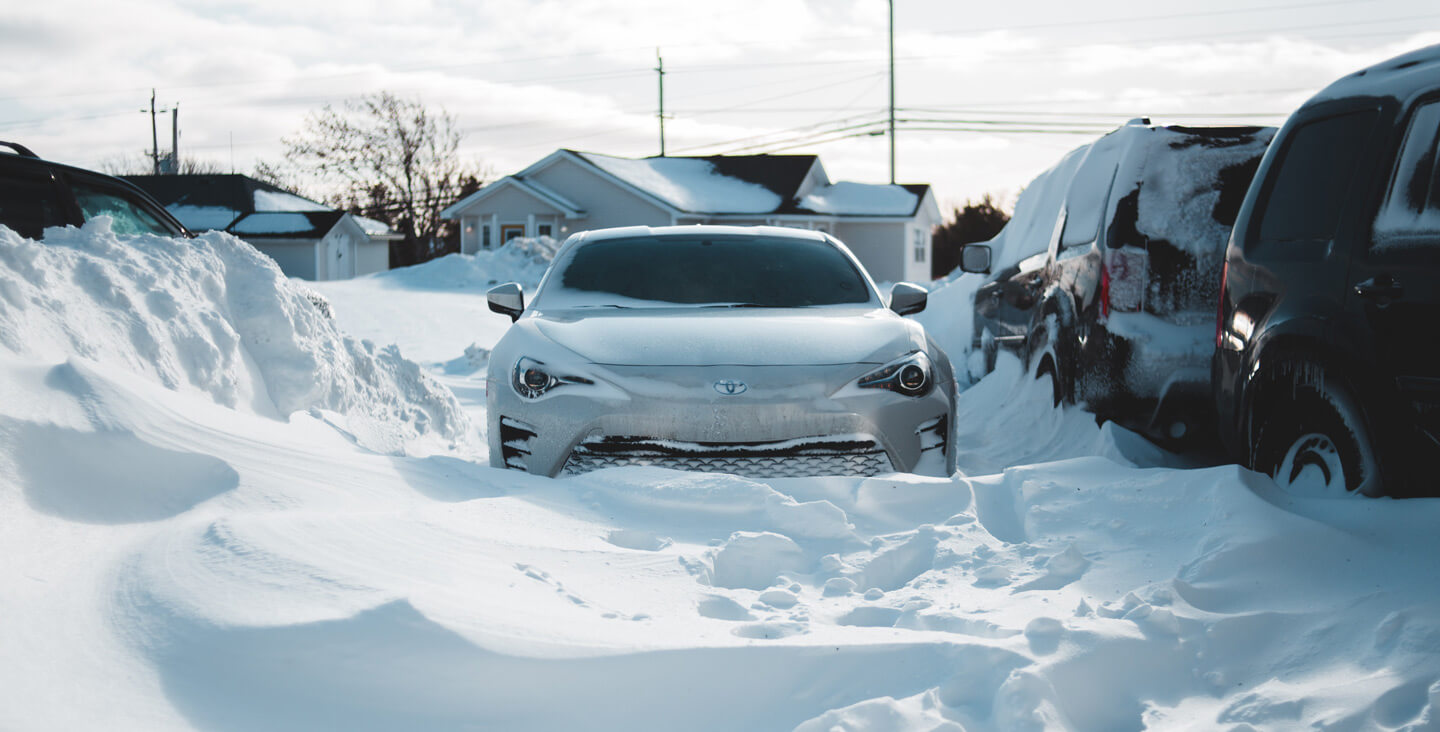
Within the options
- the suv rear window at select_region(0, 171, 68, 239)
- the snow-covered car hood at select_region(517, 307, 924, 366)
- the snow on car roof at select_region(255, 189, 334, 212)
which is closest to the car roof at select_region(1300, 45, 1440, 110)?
the snow-covered car hood at select_region(517, 307, 924, 366)

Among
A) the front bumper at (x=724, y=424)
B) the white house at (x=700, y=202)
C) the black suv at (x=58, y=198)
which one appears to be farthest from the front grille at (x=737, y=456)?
the white house at (x=700, y=202)

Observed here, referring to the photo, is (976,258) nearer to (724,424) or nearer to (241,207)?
(724,424)

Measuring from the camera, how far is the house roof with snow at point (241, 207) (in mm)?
43750

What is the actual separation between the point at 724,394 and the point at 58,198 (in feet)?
16.1

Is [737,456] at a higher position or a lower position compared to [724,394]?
lower

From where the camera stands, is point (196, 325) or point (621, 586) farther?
point (196, 325)

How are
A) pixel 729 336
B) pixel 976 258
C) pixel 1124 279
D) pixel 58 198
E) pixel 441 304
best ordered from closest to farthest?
pixel 729 336 < pixel 1124 279 < pixel 58 198 < pixel 976 258 < pixel 441 304

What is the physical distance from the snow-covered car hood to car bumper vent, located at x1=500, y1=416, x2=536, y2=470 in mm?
401

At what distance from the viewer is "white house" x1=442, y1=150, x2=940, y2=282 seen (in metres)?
38.3

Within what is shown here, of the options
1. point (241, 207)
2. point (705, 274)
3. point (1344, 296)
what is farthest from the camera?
point (241, 207)

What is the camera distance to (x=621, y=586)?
3.26 m

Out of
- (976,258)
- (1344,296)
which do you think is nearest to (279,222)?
(976,258)

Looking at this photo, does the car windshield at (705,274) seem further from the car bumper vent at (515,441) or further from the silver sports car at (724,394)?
the car bumper vent at (515,441)

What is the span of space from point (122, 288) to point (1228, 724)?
473 centimetres
